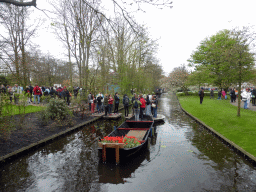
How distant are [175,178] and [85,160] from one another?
10.7 ft

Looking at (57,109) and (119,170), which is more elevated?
Answer: (57,109)

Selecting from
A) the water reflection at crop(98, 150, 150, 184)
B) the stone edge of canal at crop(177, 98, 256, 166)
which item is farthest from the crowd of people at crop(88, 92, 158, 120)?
the water reflection at crop(98, 150, 150, 184)

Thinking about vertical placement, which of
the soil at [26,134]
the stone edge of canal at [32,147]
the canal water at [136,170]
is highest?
the soil at [26,134]

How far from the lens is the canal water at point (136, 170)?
4.83m

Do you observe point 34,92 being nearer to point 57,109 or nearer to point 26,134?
point 57,109

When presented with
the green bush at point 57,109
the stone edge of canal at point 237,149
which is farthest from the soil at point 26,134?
the stone edge of canal at point 237,149

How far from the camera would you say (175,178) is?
205 inches

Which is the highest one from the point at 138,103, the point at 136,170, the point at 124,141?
the point at 138,103

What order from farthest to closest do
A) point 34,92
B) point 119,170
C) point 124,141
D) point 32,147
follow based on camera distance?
point 34,92, point 32,147, point 124,141, point 119,170

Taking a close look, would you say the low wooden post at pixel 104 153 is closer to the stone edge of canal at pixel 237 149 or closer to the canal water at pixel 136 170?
the canal water at pixel 136 170

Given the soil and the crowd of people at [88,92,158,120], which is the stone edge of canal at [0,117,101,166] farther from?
the crowd of people at [88,92,158,120]

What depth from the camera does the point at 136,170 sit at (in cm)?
573

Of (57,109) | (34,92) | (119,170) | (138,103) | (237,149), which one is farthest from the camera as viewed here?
(34,92)

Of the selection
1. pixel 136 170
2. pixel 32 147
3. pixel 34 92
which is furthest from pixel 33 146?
pixel 34 92
